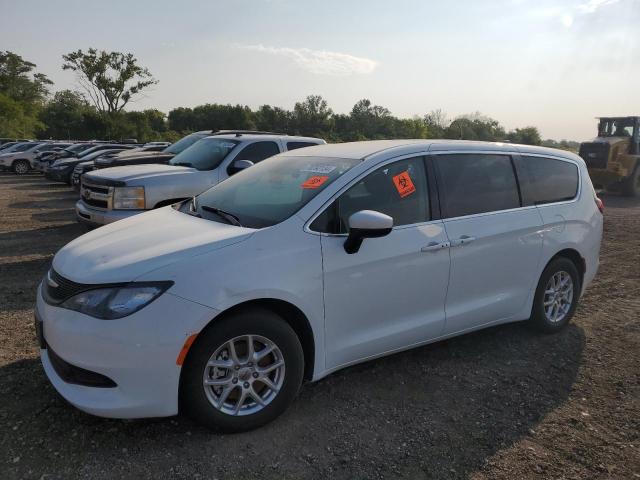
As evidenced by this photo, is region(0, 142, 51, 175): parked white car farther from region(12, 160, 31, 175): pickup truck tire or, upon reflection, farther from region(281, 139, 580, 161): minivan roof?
region(281, 139, 580, 161): minivan roof

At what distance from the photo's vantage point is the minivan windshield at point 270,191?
133 inches

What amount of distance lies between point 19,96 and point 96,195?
65.5 metres

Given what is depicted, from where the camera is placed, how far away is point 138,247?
307 centimetres

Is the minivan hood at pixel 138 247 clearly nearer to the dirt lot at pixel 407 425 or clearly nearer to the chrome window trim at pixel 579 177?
the dirt lot at pixel 407 425

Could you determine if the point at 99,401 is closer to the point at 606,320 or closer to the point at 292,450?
the point at 292,450

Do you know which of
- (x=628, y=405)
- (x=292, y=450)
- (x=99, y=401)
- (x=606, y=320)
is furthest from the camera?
(x=606, y=320)

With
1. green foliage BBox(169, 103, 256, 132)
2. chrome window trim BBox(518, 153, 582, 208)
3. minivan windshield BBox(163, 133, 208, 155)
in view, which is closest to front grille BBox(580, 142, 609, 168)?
minivan windshield BBox(163, 133, 208, 155)

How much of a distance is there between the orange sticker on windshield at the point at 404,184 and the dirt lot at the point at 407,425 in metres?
1.35

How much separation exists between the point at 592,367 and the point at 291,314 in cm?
260

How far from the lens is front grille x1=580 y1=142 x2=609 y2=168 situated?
54.2 ft

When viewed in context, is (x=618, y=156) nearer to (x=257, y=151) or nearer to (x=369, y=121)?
(x=257, y=151)

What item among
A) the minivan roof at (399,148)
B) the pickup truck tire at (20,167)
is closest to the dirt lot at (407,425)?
the minivan roof at (399,148)

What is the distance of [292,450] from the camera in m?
2.88

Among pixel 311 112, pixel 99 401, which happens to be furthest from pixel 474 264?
pixel 311 112
